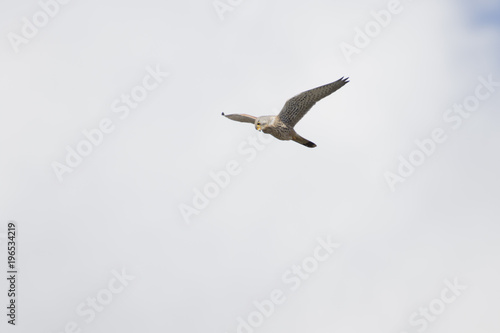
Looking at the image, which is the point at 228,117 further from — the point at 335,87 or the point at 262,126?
the point at 335,87

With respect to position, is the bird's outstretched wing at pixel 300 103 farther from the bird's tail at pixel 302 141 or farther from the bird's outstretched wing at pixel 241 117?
the bird's outstretched wing at pixel 241 117

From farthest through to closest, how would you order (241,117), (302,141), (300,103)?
(241,117)
(302,141)
(300,103)

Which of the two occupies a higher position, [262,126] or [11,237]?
[11,237]

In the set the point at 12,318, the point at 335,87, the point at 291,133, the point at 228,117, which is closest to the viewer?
the point at 335,87

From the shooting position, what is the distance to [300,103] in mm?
25297

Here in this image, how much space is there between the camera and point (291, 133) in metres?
25.9

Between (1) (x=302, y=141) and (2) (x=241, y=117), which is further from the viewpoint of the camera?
(2) (x=241, y=117)

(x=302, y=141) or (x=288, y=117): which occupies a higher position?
(x=288, y=117)

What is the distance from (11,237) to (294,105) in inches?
689

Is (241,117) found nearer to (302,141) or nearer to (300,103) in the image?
(302,141)

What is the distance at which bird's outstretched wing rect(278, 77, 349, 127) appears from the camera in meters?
24.6

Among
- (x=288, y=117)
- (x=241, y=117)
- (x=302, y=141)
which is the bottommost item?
(x=302, y=141)

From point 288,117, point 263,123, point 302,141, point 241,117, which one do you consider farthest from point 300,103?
point 241,117

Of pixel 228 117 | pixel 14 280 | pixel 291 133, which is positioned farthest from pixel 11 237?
pixel 291 133
